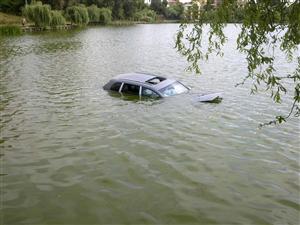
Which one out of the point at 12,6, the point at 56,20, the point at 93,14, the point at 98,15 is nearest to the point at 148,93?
the point at 56,20

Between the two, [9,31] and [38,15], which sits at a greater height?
[38,15]

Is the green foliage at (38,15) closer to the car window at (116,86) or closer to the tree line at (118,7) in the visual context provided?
the tree line at (118,7)

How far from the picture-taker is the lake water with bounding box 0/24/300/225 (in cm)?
810

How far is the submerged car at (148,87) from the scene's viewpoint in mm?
16266

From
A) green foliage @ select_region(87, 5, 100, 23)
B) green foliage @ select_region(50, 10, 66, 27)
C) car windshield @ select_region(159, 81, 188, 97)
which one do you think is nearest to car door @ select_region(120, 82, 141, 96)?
car windshield @ select_region(159, 81, 188, 97)

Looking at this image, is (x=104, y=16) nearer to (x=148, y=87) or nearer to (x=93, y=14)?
(x=93, y=14)

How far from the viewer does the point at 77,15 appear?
76188 millimetres

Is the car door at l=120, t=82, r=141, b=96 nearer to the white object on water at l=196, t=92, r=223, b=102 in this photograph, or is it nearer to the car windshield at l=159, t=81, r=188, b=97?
the car windshield at l=159, t=81, r=188, b=97

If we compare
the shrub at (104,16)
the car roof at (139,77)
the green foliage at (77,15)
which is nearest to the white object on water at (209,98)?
the car roof at (139,77)

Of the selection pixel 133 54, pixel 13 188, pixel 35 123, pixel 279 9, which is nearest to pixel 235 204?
pixel 279 9

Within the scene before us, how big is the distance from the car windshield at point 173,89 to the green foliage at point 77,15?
63.3 metres

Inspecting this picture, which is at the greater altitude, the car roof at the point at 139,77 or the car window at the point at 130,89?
the car roof at the point at 139,77

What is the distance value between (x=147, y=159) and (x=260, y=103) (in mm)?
7697

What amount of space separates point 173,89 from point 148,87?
1289 millimetres
